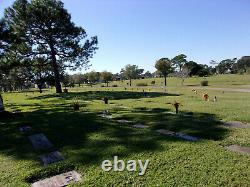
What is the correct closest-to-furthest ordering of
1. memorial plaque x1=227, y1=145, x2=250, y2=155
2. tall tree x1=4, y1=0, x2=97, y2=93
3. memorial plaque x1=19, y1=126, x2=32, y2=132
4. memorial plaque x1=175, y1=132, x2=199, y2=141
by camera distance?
memorial plaque x1=227, y1=145, x2=250, y2=155 → memorial plaque x1=175, y1=132, x2=199, y2=141 → memorial plaque x1=19, y1=126, x2=32, y2=132 → tall tree x1=4, y1=0, x2=97, y2=93

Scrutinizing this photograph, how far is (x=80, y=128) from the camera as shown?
10391 mm

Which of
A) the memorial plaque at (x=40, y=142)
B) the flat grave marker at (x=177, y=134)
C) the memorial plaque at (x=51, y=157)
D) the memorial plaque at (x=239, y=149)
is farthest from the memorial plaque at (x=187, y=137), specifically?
the memorial plaque at (x=40, y=142)

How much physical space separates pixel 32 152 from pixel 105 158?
7.64ft

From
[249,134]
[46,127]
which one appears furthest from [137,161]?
[46,127]

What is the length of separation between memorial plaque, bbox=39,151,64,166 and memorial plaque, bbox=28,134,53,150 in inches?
28.5

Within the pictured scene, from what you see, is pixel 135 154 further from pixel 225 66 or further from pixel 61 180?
pixel 225 66

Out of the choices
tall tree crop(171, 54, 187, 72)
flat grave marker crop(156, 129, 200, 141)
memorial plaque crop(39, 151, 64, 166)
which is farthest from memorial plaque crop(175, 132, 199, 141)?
tall tree crop(171, 54, 187, 72)

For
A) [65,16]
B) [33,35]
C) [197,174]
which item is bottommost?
[197,174]

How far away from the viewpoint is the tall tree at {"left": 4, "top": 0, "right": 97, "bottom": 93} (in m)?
32.3

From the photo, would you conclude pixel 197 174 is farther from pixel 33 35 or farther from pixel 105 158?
pixel 33 35

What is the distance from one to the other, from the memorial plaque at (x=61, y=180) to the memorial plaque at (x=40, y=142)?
2280 mm

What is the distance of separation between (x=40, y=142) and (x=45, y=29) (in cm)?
2679

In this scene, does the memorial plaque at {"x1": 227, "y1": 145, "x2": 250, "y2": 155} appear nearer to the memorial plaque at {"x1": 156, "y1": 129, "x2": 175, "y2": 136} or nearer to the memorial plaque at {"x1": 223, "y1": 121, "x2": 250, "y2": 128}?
the memorial plaque at {"x1": 156, "y1": 129, "x2": 175, "y2": 136}

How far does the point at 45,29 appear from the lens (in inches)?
1292
